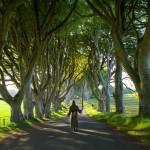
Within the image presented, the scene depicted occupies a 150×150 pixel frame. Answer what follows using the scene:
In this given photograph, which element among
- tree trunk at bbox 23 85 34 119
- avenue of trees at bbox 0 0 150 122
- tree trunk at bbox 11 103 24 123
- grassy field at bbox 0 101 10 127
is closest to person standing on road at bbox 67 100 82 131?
avenue of trees at bbox 0 0 150 122

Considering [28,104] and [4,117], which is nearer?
[28,104]

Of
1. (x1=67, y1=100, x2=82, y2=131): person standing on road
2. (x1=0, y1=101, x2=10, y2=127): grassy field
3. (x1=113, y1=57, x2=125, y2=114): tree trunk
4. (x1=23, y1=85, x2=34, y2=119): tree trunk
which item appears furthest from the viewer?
(x1=23, y1=85, x2=34, y2=119): tree trunk

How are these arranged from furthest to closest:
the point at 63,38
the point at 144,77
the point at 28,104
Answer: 1. the point at 63,38
2. the point at 28,104
3. the point at 144,77

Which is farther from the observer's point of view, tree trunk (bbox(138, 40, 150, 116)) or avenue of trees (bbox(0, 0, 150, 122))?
avenue of trees (bbox(0, 0, 150, 122))

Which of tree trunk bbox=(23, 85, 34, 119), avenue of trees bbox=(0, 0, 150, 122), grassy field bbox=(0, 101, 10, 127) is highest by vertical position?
avenue of trees bbox=(0, 0, 150, 122)

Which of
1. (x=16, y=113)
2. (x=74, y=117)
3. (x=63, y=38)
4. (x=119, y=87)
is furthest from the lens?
(x=63, y=38)

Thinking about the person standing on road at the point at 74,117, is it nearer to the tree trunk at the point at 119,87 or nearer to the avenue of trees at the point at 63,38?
the avenue of trees at the point at 63,38

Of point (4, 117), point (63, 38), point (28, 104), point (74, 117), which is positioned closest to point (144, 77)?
point (74, 117)

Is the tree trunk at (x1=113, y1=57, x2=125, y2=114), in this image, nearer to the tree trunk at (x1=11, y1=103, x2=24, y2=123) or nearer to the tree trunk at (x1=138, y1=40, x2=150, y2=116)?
the tree trunk at (x1=138, y1=40, x2=150, y2=116)

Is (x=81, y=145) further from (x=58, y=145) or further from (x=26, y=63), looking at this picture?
(x=26, y=63)

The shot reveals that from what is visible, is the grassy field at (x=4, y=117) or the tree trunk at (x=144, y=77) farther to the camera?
the grassy field at (x=4, y=117)

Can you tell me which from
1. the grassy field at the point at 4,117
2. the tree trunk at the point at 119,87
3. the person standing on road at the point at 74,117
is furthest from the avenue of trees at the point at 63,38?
the person standing on road at the point at 74,117

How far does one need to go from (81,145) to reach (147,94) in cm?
686

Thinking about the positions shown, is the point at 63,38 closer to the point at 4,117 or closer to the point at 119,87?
the point at 119,87
